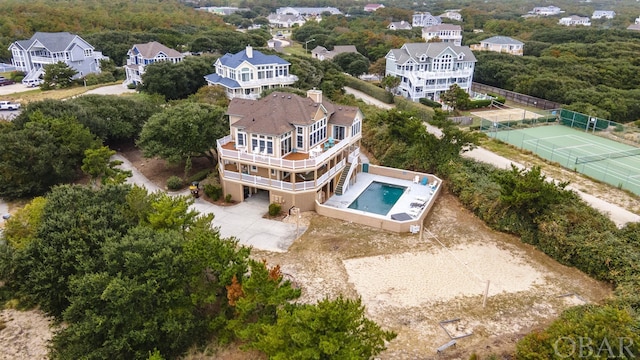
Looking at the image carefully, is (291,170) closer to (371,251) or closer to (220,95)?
(371,251)

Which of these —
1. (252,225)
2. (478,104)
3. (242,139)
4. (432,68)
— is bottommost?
(252,225)

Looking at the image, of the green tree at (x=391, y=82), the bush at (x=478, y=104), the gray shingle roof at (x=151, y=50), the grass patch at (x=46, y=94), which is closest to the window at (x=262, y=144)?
the bush at (x=478, y=104)

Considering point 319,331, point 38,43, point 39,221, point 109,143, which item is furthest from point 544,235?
point 38,43

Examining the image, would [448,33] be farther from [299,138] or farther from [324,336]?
[324,336]

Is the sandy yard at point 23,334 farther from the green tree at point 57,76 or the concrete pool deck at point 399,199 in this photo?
the green tree at point 57,76

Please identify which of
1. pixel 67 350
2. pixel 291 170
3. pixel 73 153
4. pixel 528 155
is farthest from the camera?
pixel 528 155

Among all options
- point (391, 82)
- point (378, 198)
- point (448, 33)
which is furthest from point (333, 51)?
point (378, 198)
